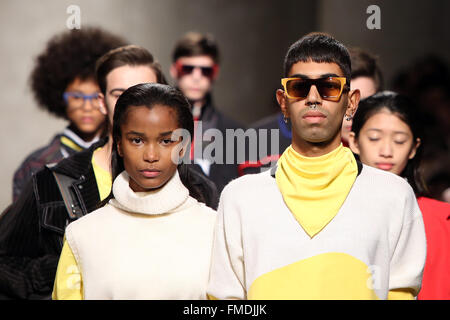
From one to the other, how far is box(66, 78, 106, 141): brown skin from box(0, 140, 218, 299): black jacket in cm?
84

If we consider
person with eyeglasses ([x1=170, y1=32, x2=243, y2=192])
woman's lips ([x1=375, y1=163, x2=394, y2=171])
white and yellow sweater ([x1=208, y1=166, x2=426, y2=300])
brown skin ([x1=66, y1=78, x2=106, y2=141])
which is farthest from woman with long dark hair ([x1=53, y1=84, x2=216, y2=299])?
person with eyeglasses ([x1=170, y1=32, x2=243, y2=192])

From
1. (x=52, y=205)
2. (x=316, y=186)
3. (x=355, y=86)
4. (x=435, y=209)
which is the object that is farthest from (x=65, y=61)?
(x=316, y=186)

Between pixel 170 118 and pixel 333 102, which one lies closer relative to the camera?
pixel 333 102

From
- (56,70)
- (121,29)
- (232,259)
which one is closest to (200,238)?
(232,259)

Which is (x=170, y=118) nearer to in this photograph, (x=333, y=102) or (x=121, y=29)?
(x=333, y=102)

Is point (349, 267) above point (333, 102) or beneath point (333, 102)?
beneath

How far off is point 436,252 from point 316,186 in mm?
747

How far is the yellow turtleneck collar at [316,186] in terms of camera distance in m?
2.30

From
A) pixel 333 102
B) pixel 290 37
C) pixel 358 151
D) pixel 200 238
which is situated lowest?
pixel 200 238

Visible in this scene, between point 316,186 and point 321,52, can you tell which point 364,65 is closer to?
point 321,52

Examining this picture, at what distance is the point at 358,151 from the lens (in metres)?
3.05

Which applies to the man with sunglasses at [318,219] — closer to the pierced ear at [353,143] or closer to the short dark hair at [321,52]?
the short dark hair at [321,52]

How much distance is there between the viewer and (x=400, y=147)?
3014 millimetres

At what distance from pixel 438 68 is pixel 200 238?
3.12m
